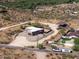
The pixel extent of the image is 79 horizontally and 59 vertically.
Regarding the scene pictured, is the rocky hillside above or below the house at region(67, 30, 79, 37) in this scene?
above

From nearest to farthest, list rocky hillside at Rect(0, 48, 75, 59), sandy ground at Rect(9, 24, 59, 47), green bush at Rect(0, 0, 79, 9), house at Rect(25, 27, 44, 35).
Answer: rocky hillside at Rect(0, 48, 75, 59) → sandy ground at Rect(9, 24, 59, 47) → house at Rect(25, 27, 44, 35) → green bush at Rect(0, 0, 79, 9)

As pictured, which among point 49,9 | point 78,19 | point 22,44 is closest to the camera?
point 22,44

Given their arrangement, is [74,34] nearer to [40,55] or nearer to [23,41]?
[23,41]

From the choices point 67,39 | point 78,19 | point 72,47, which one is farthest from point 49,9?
point 72,47

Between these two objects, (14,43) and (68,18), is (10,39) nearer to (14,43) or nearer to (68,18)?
(14,43)

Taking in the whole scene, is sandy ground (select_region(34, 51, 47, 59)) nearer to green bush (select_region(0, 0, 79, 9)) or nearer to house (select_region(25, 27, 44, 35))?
house (select_region(25, 27, 44, 35))

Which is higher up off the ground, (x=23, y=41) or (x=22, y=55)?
(x=22, y=55)

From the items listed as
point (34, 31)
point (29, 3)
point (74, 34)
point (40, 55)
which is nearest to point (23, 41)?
point (34, 31)

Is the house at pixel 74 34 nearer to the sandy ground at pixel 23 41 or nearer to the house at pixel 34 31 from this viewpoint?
the sandy ground at pixel 23 41

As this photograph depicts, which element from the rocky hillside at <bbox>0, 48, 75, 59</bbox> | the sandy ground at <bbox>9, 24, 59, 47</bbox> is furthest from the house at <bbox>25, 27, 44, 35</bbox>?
the rocky hillside at <bbox>0, 48, 75, 59</bbox>

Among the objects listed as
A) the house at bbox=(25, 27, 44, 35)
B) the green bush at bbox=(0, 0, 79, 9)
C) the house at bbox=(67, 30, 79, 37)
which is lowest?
the green bush at bbox=(0, 0, 79, 9)

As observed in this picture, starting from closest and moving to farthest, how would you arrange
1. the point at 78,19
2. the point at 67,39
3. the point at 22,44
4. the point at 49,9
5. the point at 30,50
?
1. the point at 30,50
2. the point at 22,44
3. the point at 67,39
4. the point at 78,19
5. the point at 49,9
